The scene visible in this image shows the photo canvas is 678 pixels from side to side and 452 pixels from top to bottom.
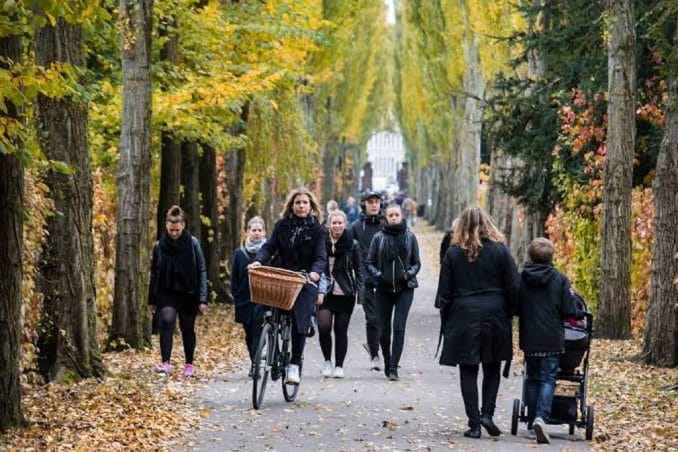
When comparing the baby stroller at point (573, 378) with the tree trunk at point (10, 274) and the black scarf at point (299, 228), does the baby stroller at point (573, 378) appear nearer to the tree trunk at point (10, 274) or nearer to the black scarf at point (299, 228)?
the black scarf at point (299, 228)

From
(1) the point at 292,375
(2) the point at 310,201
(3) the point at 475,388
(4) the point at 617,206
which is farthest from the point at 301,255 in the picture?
(4) the point at 617,206

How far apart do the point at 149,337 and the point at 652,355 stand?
6.66m

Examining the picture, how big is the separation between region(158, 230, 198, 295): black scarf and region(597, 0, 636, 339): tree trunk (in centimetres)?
735

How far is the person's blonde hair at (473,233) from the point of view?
10.4 meters

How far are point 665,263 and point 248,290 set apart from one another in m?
5.24

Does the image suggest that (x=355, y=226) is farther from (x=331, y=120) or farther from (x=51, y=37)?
(x=331, y=120)

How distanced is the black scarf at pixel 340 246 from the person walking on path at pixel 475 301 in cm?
419

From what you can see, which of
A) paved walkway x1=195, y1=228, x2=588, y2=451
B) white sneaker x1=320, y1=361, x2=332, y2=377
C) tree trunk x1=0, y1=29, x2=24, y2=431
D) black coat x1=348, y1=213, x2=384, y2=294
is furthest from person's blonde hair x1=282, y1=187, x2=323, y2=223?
black coat x1=348, y1=213, x2=384, y2=294

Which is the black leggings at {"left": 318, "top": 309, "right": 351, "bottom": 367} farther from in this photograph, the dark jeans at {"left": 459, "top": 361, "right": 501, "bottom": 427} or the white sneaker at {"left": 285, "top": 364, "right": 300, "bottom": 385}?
the dark jeans at {"left": 459, "top": 361, "right": 501, "bottom": 427}

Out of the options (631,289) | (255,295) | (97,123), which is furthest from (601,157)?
(255,295)

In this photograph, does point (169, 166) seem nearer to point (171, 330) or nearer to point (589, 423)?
point (171, 330)

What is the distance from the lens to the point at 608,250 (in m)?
19.0

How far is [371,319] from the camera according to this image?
15539 mm

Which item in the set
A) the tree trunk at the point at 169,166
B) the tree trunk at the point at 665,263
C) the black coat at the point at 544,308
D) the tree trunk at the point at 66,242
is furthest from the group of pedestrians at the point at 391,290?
the tree trunk at the point at 169,166
